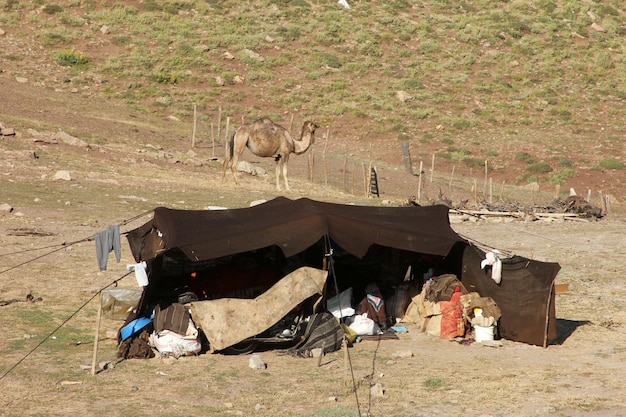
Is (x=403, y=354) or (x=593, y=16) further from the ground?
(x=593, y=16)

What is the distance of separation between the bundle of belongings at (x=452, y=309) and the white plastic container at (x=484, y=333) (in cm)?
6

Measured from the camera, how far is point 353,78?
52.0 meters

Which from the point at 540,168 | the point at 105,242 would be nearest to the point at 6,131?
the point at 105,242

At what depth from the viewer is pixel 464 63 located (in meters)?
55.2

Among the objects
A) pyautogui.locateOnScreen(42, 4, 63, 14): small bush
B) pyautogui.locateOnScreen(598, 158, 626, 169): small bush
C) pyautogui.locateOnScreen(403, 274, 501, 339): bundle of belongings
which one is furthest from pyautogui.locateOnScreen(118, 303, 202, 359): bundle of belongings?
pyautogui.locateOnScreen(42, 4, 63, 14): small bush

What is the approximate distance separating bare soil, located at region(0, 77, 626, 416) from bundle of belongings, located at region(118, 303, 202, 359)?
0.56 feet

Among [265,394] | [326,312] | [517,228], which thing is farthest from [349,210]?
[517,228]

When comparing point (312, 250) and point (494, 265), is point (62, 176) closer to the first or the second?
point (312, 250)

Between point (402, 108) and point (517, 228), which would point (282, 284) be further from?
point (402, 108)

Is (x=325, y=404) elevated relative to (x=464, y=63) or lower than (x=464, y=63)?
lower

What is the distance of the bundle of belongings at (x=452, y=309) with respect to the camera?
13281 millimetres

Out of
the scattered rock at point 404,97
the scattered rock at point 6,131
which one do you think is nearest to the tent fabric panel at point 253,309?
the scattered rock at point 6,131

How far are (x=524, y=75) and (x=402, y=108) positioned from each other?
10.1 meters

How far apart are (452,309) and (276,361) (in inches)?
116
